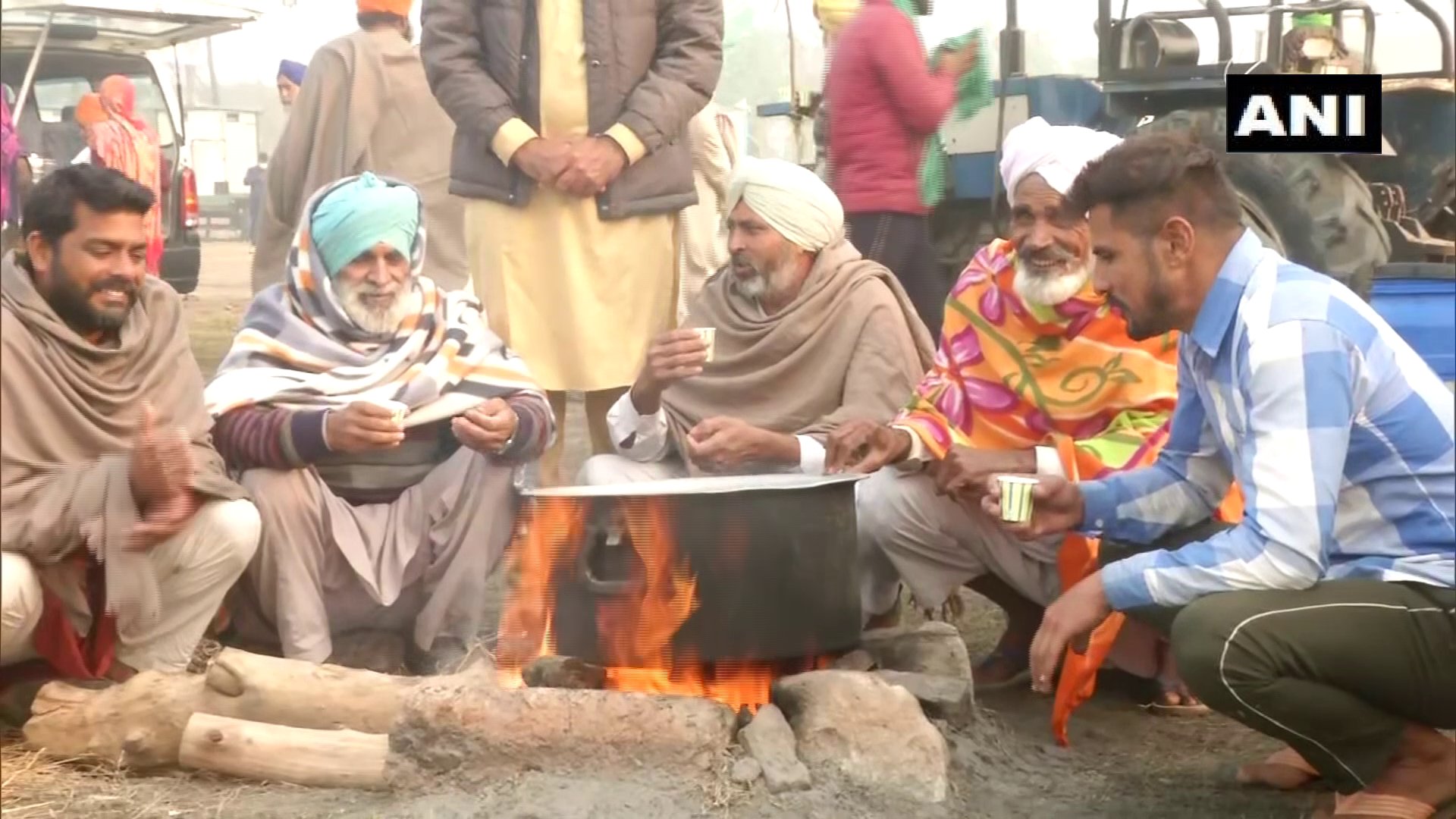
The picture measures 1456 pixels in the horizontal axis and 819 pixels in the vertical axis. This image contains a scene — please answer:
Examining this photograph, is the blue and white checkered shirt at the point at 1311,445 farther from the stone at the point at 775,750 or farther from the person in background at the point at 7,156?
the person in background at the point at 7,156

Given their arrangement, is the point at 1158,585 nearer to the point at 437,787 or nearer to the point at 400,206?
the point at 437,787

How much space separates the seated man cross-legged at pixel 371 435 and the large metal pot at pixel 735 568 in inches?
21.6

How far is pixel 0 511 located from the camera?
360 centimetres

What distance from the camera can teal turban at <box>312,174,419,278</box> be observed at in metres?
4.42

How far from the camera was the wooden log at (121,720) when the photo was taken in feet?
12.6

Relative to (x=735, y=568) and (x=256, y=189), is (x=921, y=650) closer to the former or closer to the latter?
(x=735, y=568)

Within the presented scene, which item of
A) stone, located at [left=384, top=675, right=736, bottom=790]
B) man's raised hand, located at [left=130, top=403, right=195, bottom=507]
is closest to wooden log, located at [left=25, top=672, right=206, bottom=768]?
man's raised hand, located at [left=130, top=403, right=195, bottom=507]

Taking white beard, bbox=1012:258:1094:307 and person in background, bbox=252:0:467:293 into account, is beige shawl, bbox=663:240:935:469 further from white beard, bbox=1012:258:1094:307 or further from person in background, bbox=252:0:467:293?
person in background, bbox=252:0:467:293

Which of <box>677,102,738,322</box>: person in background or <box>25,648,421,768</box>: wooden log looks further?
<box>677,102,738,322</box>: person in background

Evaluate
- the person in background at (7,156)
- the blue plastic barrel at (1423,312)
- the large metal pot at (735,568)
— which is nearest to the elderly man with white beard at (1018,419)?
the large metal pot at (735,568)

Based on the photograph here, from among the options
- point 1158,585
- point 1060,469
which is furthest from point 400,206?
point 1158,585

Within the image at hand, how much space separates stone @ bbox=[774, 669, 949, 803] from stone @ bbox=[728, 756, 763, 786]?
0.39ft

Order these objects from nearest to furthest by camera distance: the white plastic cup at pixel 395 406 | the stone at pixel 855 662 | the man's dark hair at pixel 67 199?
1. the man's dark hair at pixel 67 199
2. the stone at pixel 855 662
3. the white plastic cup at pixel 395 406

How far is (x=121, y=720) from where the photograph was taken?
3869mm
